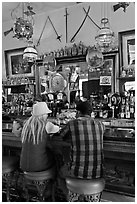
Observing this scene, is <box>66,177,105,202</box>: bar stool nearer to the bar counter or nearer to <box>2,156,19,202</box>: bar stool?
the bar counter

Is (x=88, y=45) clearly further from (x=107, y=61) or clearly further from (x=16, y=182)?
(x=16, y=182)

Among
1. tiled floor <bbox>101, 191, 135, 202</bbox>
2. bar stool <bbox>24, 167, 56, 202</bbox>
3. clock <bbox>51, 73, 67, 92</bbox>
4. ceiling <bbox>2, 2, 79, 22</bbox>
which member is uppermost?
ceiling <bbox>2, 2, 79, 22</bbox>

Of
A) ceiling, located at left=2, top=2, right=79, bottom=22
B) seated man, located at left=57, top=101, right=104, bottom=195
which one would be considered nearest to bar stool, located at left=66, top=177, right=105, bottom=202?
seated man, located at left=57, top=101, right=104, bottom=195

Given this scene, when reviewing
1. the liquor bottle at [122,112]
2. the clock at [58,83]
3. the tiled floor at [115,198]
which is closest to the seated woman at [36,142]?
the tiled floor at [115,198]

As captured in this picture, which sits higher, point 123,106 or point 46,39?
point 46,39

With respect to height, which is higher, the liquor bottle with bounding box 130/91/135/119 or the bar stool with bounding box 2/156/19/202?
the liquor bottle with bounding box 130/91/135/119

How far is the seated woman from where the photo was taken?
7.61ft

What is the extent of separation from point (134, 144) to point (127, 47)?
2.87 m

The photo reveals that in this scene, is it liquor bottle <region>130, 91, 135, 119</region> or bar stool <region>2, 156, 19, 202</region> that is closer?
bar stool <region>2, 156, 19, 202</region>

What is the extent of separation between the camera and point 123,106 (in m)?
4.52

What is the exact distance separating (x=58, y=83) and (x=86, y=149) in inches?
131

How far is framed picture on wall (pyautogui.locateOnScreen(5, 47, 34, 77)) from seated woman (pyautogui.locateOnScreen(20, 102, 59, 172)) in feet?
11.7

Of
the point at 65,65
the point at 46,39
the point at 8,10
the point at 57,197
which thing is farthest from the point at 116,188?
the point at 8,10

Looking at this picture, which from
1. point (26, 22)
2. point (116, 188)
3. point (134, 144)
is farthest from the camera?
point (26, 22)
